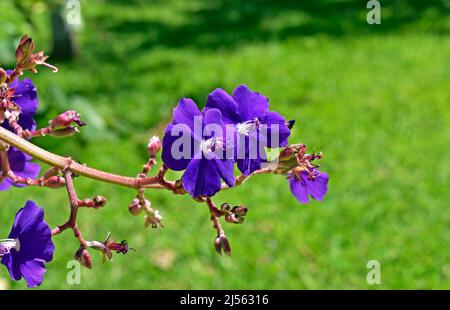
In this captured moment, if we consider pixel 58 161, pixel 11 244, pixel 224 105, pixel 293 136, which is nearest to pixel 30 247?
pixel 11 244

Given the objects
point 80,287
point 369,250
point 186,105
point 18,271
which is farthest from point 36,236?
point 369,250

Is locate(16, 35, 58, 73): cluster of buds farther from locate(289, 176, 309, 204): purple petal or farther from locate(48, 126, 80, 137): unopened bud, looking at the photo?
locate(289, 176, 309, 204): purple petal

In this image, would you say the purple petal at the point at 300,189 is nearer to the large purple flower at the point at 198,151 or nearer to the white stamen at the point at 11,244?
the large purple flower at the point at 198,151

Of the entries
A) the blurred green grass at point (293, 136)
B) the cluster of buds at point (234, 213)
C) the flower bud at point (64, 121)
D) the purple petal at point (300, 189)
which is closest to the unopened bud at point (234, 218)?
the cluster of buds at point (234, 213)

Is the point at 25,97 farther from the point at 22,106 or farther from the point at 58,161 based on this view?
the point at 58,161

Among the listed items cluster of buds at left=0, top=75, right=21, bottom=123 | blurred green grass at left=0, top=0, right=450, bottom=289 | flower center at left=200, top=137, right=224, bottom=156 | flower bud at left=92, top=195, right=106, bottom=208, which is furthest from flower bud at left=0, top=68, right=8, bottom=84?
blurred green grass at left=0, top=0, right=450, bottom=289

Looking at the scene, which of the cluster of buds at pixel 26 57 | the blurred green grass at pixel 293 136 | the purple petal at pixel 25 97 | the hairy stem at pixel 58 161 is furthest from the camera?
the blurred green grass at pixel 293 136

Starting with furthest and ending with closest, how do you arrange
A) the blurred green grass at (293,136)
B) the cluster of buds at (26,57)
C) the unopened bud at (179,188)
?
the blurred green grass at (293,136) → the cluster of buds at (26,57) → the unopened bud at (179,188)
